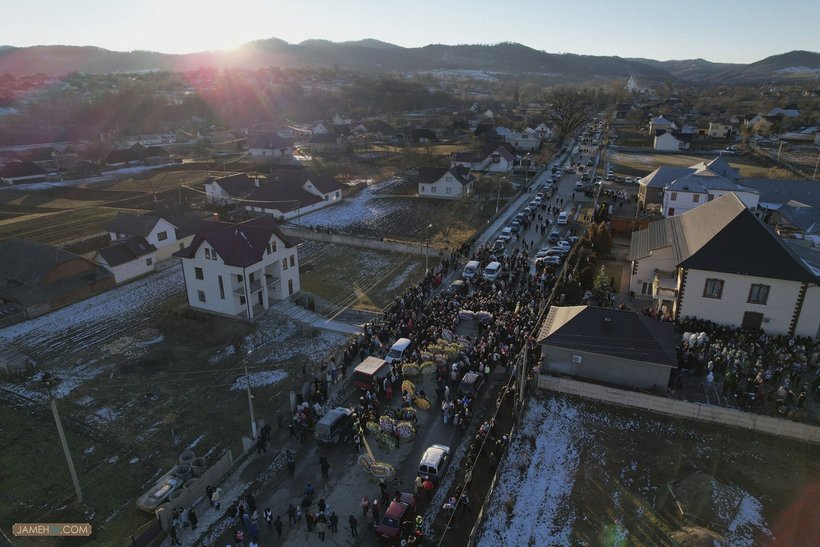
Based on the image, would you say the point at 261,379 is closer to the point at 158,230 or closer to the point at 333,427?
the point at 333,427

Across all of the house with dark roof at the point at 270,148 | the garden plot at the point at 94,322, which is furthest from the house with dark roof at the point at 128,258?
the house with dark roof at the point at 270,148

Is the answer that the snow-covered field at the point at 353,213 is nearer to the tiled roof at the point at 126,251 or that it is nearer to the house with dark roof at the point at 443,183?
the house with dark roof at the point at 443,183

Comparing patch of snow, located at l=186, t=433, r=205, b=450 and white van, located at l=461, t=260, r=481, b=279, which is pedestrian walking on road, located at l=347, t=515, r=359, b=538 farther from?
white van, located at l=461, t=260, r=481, b=279

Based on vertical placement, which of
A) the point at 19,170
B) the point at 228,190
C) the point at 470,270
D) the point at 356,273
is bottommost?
the point at 356,273

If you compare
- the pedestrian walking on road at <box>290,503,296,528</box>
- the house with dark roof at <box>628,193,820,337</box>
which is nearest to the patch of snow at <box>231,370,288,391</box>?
the pedestrian walking on road at <box>290,503,296,528</box>

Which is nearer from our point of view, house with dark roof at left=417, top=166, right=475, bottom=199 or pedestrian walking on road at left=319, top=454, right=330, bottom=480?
pedestrian walking on road at left=319, top=454, right=330, bottom=480

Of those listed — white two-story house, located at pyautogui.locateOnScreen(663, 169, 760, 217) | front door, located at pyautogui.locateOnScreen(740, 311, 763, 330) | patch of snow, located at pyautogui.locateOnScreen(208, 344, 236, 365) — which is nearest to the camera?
front door, located at pyautogui.locateOnScreen(740, 311, 763, 330)

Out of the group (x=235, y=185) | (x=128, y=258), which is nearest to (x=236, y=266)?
(x=128, y=258)

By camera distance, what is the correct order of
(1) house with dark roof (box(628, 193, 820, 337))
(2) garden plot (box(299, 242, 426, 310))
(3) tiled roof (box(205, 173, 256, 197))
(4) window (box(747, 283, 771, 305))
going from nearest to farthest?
1. (1) house with dark roof (box(628, 193, 820, 337))
2. (4) window (box(747, 283, 771, 305))
3. (2) garden plot (box(299, 242, 426, 310))
4. (3) tiled roof (box(205, 173, 256, 197))

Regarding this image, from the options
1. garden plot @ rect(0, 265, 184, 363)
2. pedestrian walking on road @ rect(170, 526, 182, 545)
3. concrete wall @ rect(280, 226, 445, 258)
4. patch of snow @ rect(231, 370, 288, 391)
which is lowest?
garden plot @ rect(0, 265, 184, 363)
